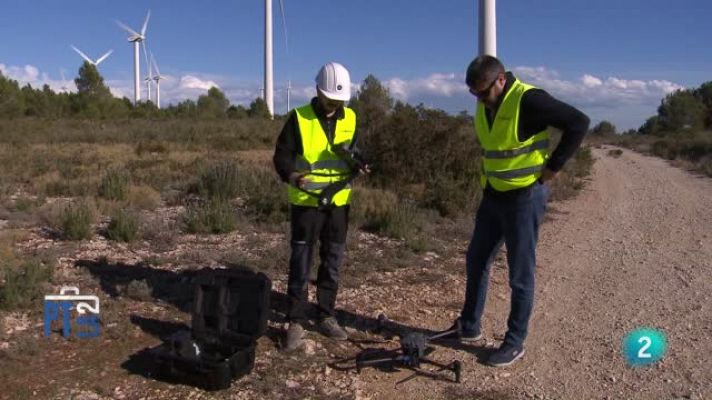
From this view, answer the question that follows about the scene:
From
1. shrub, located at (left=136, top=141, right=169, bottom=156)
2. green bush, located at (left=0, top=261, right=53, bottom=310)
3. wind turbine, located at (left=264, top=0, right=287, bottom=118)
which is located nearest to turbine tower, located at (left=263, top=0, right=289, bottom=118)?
wind turbine, located at (left=264, top=0, right=287, bottom=118)

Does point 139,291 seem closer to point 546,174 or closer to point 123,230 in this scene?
point 123,230

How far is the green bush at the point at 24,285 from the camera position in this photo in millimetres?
5230

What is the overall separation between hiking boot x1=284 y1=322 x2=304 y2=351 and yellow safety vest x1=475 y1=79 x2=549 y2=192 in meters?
1.73

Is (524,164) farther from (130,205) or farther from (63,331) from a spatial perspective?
(130,205)

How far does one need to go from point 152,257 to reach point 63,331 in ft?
6.92

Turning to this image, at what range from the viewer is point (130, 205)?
10258 mm

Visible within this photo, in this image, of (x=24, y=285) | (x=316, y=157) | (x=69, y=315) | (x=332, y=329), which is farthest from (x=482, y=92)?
(x=24, y=285)

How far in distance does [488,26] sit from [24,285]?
647 centimetres

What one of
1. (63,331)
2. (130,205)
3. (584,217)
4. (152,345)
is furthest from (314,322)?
(584,217)

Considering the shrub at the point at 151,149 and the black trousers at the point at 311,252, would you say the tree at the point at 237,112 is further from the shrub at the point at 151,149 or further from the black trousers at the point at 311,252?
the black trousers at the point at 311,252

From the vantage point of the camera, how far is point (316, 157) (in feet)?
15.4

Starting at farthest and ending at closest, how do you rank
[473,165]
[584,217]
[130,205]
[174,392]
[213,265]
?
Answer: 1. [473,165]
2. [584,217]
3. [130,205]
4. [213,265]
5. [174,392]

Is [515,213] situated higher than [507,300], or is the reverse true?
[515,213]

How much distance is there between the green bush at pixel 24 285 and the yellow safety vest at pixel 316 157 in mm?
2412
